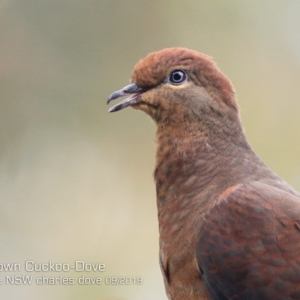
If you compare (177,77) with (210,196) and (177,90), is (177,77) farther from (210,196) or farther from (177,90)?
(210,196)

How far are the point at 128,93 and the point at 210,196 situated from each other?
0.64 m

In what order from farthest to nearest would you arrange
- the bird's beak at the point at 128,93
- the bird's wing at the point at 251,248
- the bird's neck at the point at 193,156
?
the bird's beak at the point at 128,93, the bird's neck at the point at 193,156, the bird's wing at the point at 251,248

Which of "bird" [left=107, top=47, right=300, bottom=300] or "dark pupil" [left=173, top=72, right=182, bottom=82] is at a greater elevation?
"dark pupil" [left=173, top=72, right=182, bottom=82]

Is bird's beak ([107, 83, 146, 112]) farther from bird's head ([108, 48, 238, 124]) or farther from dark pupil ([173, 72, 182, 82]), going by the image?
dark pupil ([173, 72, 182, 82])

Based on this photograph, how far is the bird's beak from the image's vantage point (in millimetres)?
2715

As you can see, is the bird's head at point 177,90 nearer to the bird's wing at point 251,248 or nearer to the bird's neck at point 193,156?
the bird's neck at point 193,156

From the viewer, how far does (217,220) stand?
2314 millimetres

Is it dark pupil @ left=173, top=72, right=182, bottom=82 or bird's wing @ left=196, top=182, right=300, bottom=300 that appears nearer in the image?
bird's wing @ left=196, top=182, right=300, bottom=300

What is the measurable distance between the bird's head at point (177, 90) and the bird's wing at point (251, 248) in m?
0.53

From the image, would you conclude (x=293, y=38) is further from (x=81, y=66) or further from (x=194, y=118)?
(x=194, y=118)

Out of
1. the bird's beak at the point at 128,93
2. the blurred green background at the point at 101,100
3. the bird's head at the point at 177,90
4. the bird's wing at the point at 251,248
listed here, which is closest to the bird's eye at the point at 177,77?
the bird's head at the point at 177,90

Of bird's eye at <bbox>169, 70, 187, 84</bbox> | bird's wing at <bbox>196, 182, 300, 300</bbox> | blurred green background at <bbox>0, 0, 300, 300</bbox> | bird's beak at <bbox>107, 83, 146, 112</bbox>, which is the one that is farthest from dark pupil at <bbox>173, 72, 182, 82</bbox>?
blurred green background at <bbox>0, 0, 300, 300</bbox>

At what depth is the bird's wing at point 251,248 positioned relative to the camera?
2180 millimetres

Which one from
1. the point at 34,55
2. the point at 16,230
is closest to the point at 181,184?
the point at 16,230
